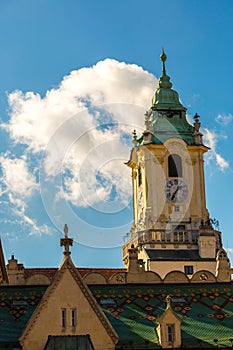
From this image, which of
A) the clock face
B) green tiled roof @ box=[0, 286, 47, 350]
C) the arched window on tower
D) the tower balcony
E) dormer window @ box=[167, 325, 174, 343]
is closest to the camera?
dormer window @ box=[167, 325, 174, 343]

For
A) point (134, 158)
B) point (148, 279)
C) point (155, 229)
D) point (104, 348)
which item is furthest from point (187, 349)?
point (134, 158)

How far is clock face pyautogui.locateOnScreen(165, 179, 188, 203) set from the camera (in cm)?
12962

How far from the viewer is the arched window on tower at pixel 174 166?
5162 inches

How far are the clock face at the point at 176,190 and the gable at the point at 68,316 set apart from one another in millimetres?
62942

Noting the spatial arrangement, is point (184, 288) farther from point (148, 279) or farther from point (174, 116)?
point (174, 116)

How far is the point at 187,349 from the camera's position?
215ft

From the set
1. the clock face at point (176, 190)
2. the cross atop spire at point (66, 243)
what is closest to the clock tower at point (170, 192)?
the clock face at point (176, 190)

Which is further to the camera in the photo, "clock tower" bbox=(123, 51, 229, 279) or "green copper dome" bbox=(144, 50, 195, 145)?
"green copper dome" bbox=(144, 50, 195, 145)

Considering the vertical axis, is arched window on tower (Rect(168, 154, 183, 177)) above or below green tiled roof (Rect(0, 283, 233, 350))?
above

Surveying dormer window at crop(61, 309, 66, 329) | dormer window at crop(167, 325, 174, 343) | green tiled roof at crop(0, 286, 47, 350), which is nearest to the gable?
dormer window at crop(61, 309, 66, 329)

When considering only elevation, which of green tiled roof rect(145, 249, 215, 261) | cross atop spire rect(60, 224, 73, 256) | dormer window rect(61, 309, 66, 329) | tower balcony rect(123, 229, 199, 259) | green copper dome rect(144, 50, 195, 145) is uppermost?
green copper dome rect(144, 50, 195, 145)

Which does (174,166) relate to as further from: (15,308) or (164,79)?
(15,308)

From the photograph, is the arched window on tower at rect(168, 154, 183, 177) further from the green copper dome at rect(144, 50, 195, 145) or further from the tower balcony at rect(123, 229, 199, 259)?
the tower balcony at rect(123, 229, 199, 259)

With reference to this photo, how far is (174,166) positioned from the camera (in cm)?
13162
